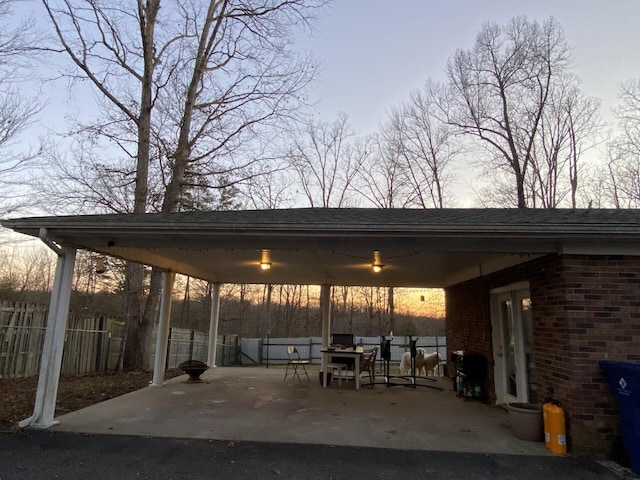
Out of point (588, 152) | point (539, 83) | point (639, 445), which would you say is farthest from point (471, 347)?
point (539, 83)

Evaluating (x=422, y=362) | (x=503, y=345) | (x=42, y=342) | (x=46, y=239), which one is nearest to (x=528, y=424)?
(x=503, y=345)

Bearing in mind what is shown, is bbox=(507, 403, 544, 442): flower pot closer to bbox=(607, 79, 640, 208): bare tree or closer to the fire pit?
the fire pit

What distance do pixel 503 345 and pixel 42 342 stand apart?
10310 millimetres

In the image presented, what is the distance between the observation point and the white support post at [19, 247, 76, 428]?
204 inches

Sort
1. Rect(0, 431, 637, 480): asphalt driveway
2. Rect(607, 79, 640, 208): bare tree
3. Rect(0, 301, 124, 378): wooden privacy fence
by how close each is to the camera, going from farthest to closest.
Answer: Rect(607, 79, 640, 208): bare tree, Rect(0, 301, 124, 378): wooden privacy fence, Rect(0, 431, 637, 480): asphalt driveway

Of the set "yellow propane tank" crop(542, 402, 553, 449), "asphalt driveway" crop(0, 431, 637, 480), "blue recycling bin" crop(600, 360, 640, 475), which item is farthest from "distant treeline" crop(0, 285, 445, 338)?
"blue recycling bin" crop(600, 360, 640, 475)

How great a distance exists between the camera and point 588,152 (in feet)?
56.4

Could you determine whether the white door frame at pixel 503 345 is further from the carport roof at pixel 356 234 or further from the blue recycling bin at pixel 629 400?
the blue recycling bin at pixel 629 400

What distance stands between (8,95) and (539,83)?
2091 centimetres

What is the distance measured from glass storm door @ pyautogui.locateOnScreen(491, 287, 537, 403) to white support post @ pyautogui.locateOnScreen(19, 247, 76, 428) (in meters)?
6.77

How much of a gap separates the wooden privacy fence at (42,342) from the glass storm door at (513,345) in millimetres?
9636

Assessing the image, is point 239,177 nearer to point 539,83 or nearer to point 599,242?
point 599,242

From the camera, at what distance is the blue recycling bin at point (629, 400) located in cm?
399

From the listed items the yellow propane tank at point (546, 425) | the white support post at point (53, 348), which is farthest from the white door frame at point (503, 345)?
the white support post at point (53, 348)
